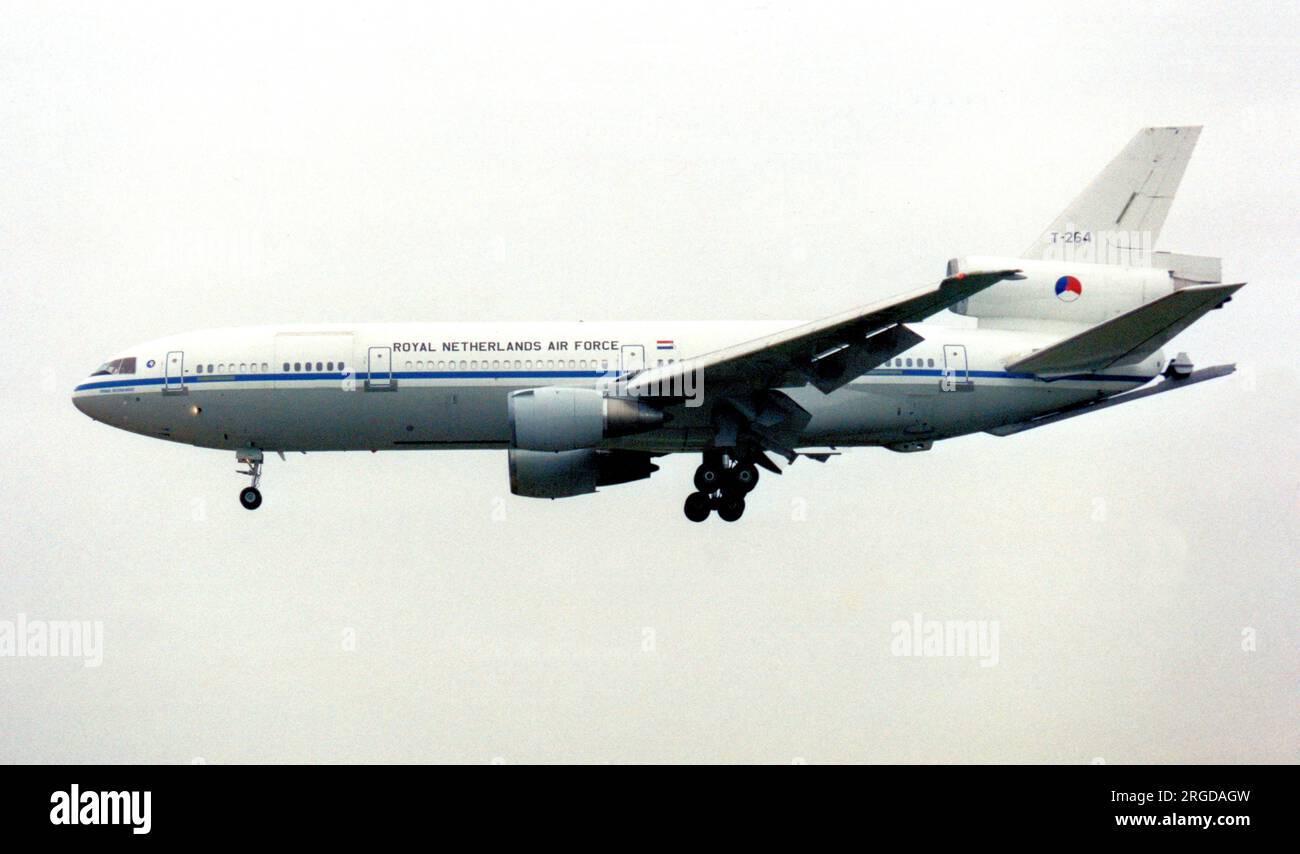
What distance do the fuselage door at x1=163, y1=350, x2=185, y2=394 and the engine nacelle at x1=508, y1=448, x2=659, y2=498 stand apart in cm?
807

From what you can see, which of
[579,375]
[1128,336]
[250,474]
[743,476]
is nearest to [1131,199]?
[1128,336]

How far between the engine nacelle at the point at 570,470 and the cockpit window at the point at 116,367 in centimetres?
950

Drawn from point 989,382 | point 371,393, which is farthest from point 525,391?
point 989,382

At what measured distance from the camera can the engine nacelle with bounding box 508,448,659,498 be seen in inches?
1711

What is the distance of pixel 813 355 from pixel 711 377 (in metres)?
2.30

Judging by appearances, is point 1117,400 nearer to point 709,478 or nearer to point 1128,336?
point 1128,336

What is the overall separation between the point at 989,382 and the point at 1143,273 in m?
4.83

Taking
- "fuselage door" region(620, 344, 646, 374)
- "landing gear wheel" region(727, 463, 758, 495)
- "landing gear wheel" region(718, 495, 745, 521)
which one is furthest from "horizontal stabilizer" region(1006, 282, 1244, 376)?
"fuselage door" region(620, 344, 646, 374)

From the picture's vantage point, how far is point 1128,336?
4019cm

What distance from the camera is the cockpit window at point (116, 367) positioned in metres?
44.0

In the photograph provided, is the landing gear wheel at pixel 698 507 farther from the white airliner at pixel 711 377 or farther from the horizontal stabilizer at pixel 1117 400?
the horizontal stabilizer at pixel 1117 400

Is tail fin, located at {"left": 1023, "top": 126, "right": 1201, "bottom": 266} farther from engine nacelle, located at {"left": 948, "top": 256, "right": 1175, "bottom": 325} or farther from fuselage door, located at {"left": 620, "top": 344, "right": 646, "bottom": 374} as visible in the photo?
fuselage door, located at {"left": 620, "top": 344, "right": 646, "bottom": 374}

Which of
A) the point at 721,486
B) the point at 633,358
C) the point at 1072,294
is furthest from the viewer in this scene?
the point at 1072,294

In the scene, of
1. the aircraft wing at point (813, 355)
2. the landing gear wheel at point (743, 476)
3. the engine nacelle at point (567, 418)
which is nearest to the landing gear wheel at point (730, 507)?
the landing gear wheel at point (743, 476)
